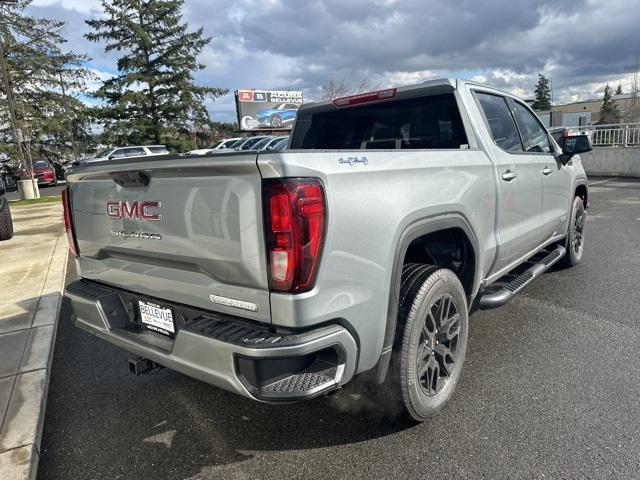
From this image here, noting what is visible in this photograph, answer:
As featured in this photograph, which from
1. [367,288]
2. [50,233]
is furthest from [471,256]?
[50,233]

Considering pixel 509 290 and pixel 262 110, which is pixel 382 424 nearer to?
pixel 509 290

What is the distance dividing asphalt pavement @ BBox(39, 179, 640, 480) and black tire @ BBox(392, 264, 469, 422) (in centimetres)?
17

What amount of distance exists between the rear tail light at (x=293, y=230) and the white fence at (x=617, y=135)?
17.3 m

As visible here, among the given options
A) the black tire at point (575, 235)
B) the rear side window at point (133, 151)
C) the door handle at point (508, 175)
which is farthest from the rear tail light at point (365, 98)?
the rear side window at point (133, 151)

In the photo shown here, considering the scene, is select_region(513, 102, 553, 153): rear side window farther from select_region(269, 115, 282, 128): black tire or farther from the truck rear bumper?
select_region(269, 115, 282, 128): black tire

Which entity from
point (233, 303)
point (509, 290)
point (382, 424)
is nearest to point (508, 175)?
point (509, 290)

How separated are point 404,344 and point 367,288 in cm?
47

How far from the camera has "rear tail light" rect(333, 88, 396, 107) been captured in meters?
3.61

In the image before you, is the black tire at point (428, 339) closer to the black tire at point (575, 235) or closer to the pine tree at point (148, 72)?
the black tire at point (575, 235)

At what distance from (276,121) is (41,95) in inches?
723

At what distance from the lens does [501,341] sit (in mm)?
3688

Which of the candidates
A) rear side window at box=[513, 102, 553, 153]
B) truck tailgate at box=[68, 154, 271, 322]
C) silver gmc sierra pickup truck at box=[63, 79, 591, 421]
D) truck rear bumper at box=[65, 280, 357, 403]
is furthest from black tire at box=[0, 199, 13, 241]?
rear side window at box=[513, 102, 553, 153]

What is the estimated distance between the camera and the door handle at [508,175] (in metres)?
3.35

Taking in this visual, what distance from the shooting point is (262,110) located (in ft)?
139
